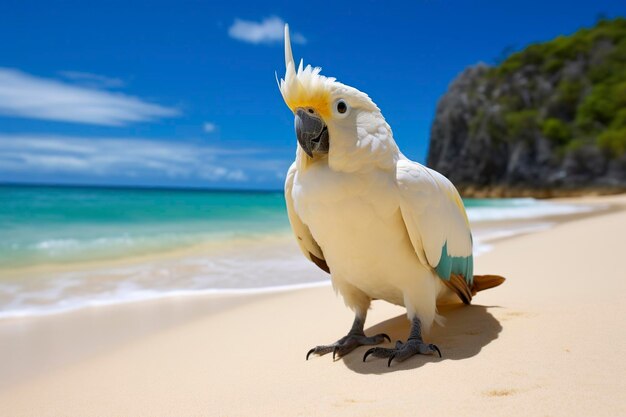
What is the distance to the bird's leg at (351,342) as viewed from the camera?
159 inches

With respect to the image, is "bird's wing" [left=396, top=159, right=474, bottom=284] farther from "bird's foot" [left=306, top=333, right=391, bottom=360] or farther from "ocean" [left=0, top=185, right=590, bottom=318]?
"ocean" [left=0, top=185, right=590, bottom=318]

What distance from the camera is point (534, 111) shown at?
56281 mm

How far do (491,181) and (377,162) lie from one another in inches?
2386

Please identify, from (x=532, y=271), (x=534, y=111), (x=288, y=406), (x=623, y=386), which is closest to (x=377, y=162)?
(x=288, y=406)

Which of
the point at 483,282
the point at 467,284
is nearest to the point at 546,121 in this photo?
→ the point at 483,282

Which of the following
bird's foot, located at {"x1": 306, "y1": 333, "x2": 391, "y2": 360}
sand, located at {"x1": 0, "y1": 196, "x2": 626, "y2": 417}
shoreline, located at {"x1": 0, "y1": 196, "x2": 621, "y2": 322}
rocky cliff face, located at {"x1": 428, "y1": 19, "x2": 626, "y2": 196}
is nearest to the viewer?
sand, located at {"x1": 0, "y1": 196, "x2": 626, "y2": 417}

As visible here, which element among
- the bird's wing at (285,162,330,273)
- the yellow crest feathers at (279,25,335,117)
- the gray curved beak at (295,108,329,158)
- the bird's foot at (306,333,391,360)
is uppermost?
the yellow crest feathers at (279,25,335,117)

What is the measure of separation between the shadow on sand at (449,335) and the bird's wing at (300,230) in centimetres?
88

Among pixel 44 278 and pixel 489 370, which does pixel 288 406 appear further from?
pixel 44 278

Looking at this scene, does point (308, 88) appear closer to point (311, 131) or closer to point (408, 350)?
point (311, 131)

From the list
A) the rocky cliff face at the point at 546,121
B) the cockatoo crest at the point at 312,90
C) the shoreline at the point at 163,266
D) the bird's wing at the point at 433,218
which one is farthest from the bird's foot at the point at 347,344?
the rocky cliff face at the point at 546,121

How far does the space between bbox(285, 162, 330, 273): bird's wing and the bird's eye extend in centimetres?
74

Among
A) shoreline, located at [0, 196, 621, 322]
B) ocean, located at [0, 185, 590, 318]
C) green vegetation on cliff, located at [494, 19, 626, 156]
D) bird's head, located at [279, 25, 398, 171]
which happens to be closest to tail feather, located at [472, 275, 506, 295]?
bird's head, located at [279, 25, 398, 171]

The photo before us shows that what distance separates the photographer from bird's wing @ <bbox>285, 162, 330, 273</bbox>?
4359 millimetres
